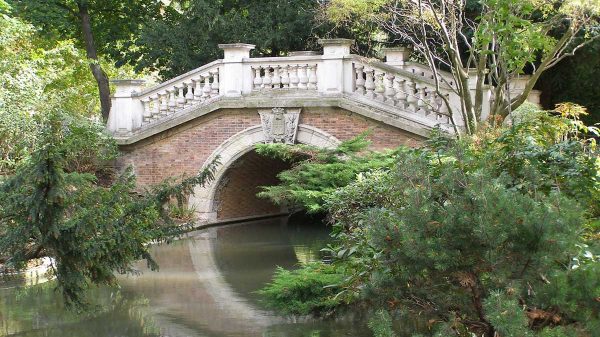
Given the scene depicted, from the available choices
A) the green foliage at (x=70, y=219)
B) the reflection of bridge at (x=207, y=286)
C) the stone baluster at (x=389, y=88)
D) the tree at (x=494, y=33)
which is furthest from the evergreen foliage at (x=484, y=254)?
the stone baluster at (x=389, y=88)

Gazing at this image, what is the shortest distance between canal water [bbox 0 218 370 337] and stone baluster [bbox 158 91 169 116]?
3362mm

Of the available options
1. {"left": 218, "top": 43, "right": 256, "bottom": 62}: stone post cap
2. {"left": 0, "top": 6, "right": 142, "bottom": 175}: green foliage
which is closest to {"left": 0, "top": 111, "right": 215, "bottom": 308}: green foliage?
{"left": 0, "top": 6, "right": 142, "bottom": 175}: green foliage

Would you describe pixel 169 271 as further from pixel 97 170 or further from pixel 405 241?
pixel 405 241

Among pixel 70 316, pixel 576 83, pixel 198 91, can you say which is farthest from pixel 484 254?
pixel 576 83

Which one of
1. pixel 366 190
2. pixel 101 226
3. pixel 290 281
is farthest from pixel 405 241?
pixel 366 190

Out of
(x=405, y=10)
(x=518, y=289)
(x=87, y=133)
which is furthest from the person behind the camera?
(x=87, y=133)

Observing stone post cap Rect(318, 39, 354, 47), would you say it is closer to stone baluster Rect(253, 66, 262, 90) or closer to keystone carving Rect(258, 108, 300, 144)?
keystone carving Rect(258, 108, 300, 144)

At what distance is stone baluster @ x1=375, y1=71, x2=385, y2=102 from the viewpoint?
55.4 feet

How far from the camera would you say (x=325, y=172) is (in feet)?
45.0

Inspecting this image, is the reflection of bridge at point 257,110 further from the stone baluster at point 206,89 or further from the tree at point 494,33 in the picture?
the tree at point 494,33

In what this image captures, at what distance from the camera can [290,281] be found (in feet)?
31.7

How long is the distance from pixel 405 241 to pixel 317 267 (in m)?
4.55

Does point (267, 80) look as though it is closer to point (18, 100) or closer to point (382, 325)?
point (18, 100)

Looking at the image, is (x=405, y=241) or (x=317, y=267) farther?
(x=317, y=267)
